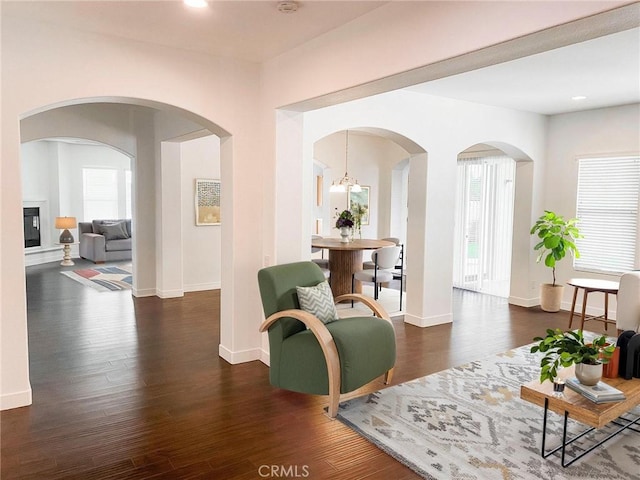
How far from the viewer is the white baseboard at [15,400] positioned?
3346mm

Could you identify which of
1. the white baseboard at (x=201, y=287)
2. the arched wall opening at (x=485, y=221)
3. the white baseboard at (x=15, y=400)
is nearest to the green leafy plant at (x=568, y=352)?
the white baseboard at (x=15, y=400)

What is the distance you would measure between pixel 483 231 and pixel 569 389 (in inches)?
217

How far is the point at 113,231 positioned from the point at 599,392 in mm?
10599

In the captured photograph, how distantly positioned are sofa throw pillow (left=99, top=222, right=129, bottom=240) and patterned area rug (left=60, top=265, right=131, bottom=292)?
1.09 metres

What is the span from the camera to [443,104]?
5676mm

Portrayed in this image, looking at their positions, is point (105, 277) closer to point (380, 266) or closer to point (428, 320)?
point (380, 266)

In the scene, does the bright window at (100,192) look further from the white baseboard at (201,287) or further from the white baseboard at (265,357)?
the white baseboard at (265,357)

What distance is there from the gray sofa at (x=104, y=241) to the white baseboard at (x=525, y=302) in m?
8.47

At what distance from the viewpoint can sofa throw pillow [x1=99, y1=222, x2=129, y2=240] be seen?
1101cm

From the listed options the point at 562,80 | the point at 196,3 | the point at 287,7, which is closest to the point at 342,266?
the point at 562,80

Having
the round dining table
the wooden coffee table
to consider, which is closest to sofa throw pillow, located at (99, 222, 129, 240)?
the round dining table

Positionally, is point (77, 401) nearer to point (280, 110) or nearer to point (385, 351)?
point (385, 351)

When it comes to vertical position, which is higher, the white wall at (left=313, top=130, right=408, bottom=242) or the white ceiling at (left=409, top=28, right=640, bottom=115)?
the white ceiling at (left=409, top=28, right=640, bottom=115)

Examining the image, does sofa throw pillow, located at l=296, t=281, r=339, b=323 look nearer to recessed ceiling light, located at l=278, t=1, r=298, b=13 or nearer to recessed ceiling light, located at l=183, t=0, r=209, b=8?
recessed ceiling light, located at l=278, t=1, r=298, b=13
